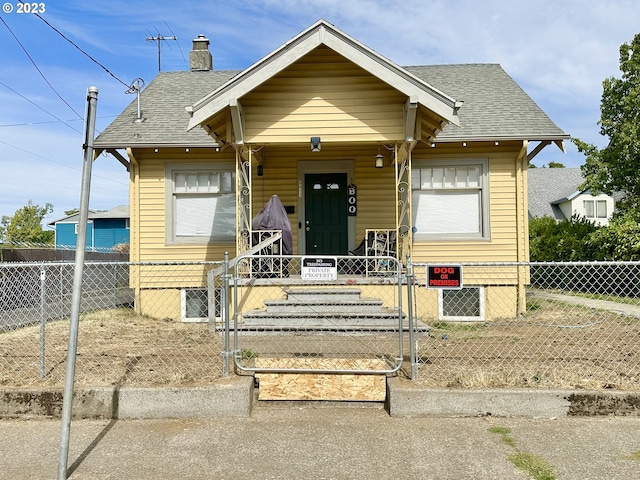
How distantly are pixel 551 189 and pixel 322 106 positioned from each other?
30.6m

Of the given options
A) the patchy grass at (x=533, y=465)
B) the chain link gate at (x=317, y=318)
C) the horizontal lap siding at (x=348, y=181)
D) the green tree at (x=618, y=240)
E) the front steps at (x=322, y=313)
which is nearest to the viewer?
the patchy grass at (x=533, y=465)

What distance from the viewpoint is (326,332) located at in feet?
24.8

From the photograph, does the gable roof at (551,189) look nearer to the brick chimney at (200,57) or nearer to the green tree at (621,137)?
the green tree at (621,137)

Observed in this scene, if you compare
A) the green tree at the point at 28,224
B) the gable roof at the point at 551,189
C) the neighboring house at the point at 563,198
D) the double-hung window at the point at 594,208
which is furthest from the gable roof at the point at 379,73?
the green tree at the point at 28,224

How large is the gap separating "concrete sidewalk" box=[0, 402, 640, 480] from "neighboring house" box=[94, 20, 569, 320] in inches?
198

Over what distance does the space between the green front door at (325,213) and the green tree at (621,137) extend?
9938mm

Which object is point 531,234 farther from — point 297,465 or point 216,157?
point 297,465

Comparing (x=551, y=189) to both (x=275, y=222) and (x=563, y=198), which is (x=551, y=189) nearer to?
(x=563, y=198)

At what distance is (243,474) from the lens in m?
3.71

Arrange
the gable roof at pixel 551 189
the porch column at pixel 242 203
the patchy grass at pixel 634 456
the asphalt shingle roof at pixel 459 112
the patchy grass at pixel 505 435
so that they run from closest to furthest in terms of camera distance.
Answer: the patchy grass at pixel 634 456 → the patchy grass at pixel 505 435 → the porch column at pixel 242 203 → the asphalt shingle roof at pixel 459 112 → the gable roof at pixel 551 189

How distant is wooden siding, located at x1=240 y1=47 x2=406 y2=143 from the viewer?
29.6 ft

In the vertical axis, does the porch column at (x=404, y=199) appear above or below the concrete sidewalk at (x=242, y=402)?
above

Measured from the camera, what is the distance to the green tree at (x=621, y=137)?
610 inches

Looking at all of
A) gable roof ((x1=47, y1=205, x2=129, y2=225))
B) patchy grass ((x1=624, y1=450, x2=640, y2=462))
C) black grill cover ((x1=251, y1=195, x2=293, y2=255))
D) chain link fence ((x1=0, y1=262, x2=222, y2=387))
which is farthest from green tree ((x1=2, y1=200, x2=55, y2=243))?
patchy grass ((x1=624, y1=450, x2=640, y2=462))
